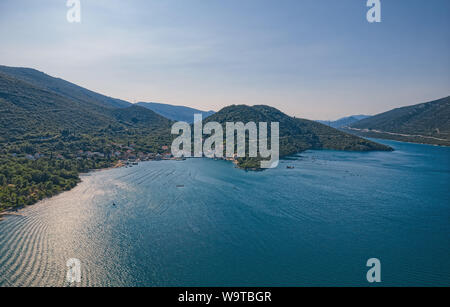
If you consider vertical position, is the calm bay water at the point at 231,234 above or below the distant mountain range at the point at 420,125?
below

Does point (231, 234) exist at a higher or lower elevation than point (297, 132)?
lower

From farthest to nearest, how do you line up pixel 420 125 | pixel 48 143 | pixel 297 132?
pixel 420 125 → pixel 297 132 → pixel 48 143

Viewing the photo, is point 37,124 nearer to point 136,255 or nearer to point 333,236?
point 136,255

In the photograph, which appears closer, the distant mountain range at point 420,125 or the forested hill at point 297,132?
the forested hill at point 297,132

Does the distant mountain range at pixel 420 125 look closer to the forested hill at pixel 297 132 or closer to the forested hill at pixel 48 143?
the forested hill at pixel 297 132

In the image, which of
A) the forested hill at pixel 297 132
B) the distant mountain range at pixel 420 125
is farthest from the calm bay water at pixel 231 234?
the distant mountain range at pixel 420 125

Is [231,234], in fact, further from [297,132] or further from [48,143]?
[297,132]

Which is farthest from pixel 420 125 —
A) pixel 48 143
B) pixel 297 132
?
pixel 48 143
